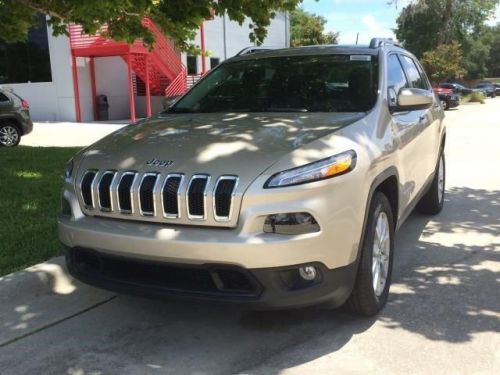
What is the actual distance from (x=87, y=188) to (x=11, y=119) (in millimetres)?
10509

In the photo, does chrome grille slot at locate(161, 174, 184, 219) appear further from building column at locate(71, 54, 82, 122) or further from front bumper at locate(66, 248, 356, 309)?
building column at locate(71, 54, 82, 122)

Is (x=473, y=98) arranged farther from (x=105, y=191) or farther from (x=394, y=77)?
(x=105, y=191)

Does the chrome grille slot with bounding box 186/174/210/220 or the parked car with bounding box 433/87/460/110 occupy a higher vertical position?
the chrome grille slot with bounding box 186/174/210/220

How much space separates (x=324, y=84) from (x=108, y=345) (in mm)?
2427

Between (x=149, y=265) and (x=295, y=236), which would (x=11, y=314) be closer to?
(x=149, y=265)

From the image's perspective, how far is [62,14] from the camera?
23.1 ft

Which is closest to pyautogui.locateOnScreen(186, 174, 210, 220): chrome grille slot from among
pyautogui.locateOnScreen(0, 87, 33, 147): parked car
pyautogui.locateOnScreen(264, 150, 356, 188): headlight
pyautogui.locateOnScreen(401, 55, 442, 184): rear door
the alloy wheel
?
pyautogui.locateOnScreen(264, 150, 356, 188): headlight

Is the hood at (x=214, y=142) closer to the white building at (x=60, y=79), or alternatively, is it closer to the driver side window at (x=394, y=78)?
the driver side window at (x=394, y=78)

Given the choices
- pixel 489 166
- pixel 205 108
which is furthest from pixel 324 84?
pixel 489 166

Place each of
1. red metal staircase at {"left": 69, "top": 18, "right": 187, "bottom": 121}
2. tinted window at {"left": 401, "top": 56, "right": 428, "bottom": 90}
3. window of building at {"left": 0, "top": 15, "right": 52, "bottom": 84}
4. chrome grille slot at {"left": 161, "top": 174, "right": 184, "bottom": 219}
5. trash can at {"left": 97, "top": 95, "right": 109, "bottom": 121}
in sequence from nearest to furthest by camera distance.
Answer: chrome grille slot at {"left": 161, "top": 174, "right": 184, "bottom": 219}
tinted window at {"left": 401, "top": 56, "right": 428, "bottom": 90}
red metal staircase at {"left": 69, "top": 18, "right": 187, "bottom": 121}
window of building at {"left": 0, "top": 15, "right": 52, "bottom": 84}
trash can at {"left": 97, "top": 95, "right": 109, "bottom": 121}

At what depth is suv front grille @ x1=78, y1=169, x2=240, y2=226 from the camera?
3.19 meters

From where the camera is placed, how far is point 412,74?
227 inches

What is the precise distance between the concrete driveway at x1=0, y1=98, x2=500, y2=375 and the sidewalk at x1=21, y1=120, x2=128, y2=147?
1054 cm

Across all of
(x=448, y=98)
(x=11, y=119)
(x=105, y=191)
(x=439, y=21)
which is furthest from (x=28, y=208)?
(x=439, y=21)
